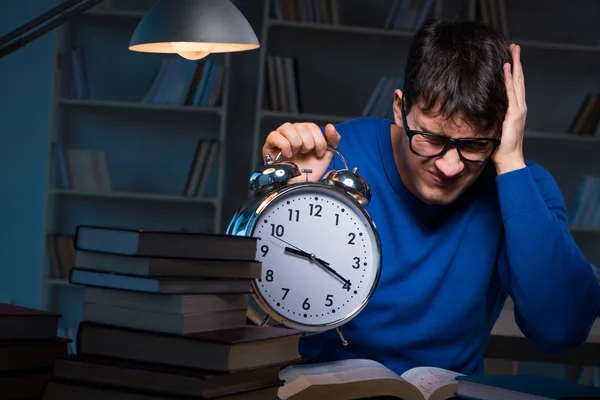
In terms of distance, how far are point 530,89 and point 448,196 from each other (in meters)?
3.39

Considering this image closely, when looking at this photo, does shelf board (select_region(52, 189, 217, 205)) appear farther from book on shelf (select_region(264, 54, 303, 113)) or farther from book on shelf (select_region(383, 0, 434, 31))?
book on shelf (select_region(383, 0, 434, 31))

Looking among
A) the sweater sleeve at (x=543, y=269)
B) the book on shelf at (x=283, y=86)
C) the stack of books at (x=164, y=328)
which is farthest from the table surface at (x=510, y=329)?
the book on shelf at (x=283, y=86)

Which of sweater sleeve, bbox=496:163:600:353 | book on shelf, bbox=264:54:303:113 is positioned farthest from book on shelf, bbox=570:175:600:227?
sweater sleeve, bbox=496:163:600:353

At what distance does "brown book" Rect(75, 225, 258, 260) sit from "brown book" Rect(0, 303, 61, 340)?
92mm

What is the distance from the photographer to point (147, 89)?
4.49 m

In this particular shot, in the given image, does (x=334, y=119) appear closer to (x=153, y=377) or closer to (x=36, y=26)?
(x=36, y=26)

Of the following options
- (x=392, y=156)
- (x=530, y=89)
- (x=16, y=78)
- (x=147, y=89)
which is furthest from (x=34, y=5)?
(x=392, y=156)

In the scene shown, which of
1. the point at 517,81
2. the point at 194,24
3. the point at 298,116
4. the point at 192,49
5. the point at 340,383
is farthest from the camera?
the point at 298,116

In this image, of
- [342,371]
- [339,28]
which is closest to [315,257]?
[342,371]

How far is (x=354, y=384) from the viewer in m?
1.01

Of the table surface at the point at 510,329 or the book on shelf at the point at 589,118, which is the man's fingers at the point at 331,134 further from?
the book on shelf at the point at 589,118

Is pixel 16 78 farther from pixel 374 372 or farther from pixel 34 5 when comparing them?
pixel 374 372

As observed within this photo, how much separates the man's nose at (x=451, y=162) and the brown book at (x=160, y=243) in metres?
0.53

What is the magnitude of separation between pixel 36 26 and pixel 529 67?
384 cm
